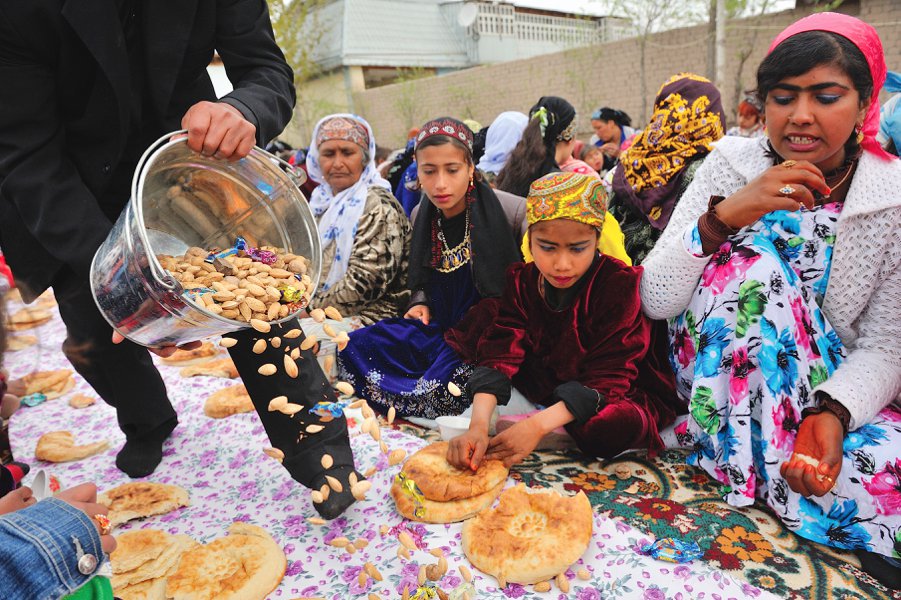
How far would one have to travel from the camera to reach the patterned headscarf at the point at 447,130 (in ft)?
7.84

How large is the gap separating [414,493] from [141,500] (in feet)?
2.88

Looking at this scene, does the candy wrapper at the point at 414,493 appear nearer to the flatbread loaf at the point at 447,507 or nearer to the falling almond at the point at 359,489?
the flatbread loaf at the point at 447,507

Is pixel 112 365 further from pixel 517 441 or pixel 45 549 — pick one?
pixel 517 441

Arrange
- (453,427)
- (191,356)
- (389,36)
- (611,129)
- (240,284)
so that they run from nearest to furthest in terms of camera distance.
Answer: (240,284) → (453,427) → (191,356) → (611,129) → (389,36)

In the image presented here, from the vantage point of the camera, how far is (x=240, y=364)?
5.20 feet

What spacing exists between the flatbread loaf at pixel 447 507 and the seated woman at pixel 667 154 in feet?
4.71

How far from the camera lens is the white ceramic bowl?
1830mm

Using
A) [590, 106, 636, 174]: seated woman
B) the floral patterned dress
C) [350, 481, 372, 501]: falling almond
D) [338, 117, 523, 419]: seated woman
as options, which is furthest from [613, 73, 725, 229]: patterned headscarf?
[590, 106, 636, 174]: seated woman

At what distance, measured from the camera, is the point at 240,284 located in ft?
4.09

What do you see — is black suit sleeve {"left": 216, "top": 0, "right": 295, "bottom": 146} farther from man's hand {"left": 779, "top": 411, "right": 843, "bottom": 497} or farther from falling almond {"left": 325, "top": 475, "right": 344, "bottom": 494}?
man's hand {"left": 779, "top": 411, "right": 843, "bottom": 497}

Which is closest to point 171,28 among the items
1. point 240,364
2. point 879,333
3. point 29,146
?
point 29,146

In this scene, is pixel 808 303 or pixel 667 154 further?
pixel 667 154

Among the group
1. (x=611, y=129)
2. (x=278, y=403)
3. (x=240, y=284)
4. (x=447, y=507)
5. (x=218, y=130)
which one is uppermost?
(x=218, y=130)

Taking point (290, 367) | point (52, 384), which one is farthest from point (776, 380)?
point (52, 384)
